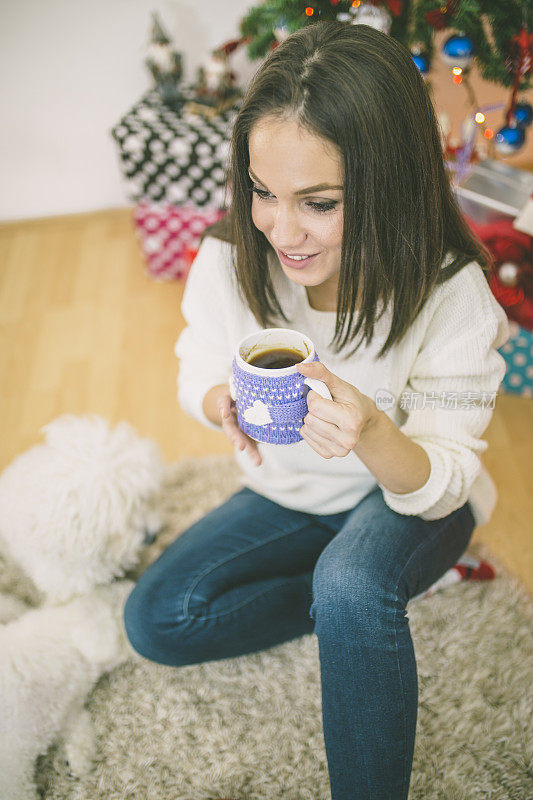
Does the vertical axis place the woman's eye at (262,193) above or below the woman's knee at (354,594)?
above

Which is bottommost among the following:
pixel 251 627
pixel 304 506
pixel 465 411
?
pixel 251 627

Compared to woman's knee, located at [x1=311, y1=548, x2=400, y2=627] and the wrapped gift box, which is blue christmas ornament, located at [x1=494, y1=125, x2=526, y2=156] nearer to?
the wrapped gift box

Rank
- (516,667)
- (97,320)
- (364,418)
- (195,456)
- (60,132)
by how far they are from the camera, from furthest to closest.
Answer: (60,132) < (97,320) < (195,456) < (516,667) < (364,418)

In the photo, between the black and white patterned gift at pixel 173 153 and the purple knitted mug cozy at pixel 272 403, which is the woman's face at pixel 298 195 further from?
the black and white patterned gift at pixel 173 153

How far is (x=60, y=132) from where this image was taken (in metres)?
2.23

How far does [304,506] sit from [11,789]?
68 centimetres

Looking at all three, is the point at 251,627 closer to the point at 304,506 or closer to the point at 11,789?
the point at 304,506

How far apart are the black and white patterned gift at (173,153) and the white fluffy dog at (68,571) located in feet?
3.54

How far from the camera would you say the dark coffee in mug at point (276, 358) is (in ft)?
2.33

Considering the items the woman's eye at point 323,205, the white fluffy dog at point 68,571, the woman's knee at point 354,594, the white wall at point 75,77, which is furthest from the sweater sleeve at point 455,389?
the white wall at point 75,77

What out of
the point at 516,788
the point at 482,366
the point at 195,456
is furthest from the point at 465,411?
the point at 195,456

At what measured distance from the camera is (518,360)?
1.58 m

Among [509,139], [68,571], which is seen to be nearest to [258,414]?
[68,571]

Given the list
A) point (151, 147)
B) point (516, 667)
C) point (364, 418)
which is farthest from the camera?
point (151, 147)
